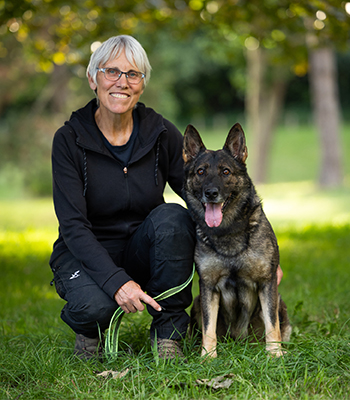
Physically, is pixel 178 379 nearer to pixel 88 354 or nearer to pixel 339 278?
pixel 88 354

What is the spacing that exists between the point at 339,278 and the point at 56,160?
126 inches

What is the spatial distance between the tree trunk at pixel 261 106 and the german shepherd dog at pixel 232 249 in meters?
15.5

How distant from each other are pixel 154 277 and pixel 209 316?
1.36 feet

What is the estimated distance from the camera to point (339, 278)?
16.0ft

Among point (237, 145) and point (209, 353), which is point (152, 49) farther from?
point (209, 353)

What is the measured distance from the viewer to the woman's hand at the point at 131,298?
2725 mm

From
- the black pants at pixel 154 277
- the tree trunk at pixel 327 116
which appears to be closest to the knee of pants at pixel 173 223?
the black pants at pixel 154 277

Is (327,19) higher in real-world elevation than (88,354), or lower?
higher

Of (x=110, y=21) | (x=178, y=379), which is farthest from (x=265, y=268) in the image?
(x=110, y=21)

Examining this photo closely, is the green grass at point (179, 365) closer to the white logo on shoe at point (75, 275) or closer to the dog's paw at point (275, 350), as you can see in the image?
the dog's paw at point (275, 350)

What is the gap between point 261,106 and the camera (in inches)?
746

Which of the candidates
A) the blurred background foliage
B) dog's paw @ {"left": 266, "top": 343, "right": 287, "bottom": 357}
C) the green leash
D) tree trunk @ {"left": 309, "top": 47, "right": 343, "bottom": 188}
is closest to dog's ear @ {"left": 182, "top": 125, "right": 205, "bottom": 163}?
the green leash

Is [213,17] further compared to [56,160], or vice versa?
[213,17]

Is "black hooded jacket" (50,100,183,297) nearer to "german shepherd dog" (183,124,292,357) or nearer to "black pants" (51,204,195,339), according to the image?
"black pants" (51,204,195,339)
